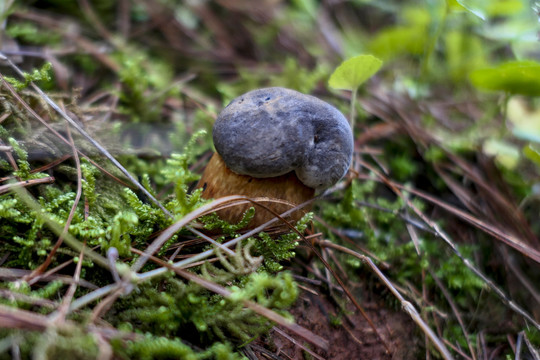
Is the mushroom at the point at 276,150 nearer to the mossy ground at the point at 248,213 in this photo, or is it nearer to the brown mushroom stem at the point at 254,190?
the brown mushroom stem at the point at 254,190

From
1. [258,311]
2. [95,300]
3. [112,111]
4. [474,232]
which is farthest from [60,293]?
[474,232]

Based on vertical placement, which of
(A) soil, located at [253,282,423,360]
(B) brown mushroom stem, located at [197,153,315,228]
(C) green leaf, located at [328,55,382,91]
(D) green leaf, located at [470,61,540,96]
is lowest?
(A) soil, located at [253,282,423,360]

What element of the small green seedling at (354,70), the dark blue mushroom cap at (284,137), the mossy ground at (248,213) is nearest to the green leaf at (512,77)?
the mossy ground at (248,213)

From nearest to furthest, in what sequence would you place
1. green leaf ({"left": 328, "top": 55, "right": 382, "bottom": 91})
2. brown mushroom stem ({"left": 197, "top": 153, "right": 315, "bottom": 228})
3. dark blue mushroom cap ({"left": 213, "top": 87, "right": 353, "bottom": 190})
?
dark blue mushroom cap ({"left": 213, "top": 87, "right": 353, "bottom": 190}) → brown mushroom stem ({"left": 197, "top": 153, "right": 315, "bottom": 228}) → green leaf ({"left": 328, "top": 55, "right": 382, "bottom": 91})

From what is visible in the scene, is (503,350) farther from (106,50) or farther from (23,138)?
(106,50)

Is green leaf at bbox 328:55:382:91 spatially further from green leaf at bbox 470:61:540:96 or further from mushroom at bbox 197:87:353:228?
green leaf at bbox 470:61:540:96

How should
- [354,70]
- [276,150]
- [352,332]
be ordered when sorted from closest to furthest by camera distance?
[276,150], [352,332], [354,70]

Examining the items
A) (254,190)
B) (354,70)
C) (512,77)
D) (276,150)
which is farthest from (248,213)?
(512,77)

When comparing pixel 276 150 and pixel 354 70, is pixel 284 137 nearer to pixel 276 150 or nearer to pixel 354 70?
pixel 276 150

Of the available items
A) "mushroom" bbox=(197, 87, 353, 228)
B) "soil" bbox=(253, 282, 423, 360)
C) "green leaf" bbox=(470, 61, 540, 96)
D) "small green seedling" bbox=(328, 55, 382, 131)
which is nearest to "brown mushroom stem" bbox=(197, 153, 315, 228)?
"mushroom" bbox=(197, 87, 353, 228)
